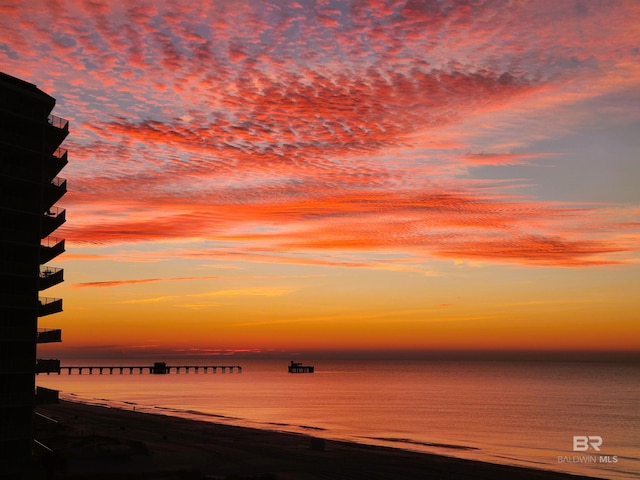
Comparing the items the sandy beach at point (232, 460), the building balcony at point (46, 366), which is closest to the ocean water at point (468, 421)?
the sandy beach at point (232, 460)

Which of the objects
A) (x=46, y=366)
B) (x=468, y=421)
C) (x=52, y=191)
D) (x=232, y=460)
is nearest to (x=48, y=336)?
(x=46, y=366)

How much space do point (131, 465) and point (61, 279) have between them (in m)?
17.0

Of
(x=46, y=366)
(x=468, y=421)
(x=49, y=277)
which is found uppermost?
(x=49, y=277)

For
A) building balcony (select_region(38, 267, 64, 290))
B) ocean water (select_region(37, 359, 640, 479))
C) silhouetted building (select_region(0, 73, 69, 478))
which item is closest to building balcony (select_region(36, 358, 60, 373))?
silhouetted building (select_region(0, 73, 69, 478))

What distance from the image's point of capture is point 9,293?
1940 inches

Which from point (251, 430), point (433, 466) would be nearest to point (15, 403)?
point (433, 466)

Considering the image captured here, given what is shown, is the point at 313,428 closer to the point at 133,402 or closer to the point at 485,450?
the point at 485,450

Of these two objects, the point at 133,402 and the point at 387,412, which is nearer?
the point at 387,412

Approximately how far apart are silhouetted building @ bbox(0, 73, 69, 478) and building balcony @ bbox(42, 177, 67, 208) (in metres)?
1.51

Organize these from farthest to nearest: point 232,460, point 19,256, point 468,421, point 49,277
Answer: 1. point 468,421
2. point 232,460
3. point 49,277
4. point 19,256

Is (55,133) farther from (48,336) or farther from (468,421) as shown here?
(468,421)

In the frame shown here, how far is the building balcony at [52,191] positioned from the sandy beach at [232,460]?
2115 cm

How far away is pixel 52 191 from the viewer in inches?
2147

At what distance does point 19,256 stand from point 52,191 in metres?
7.04
